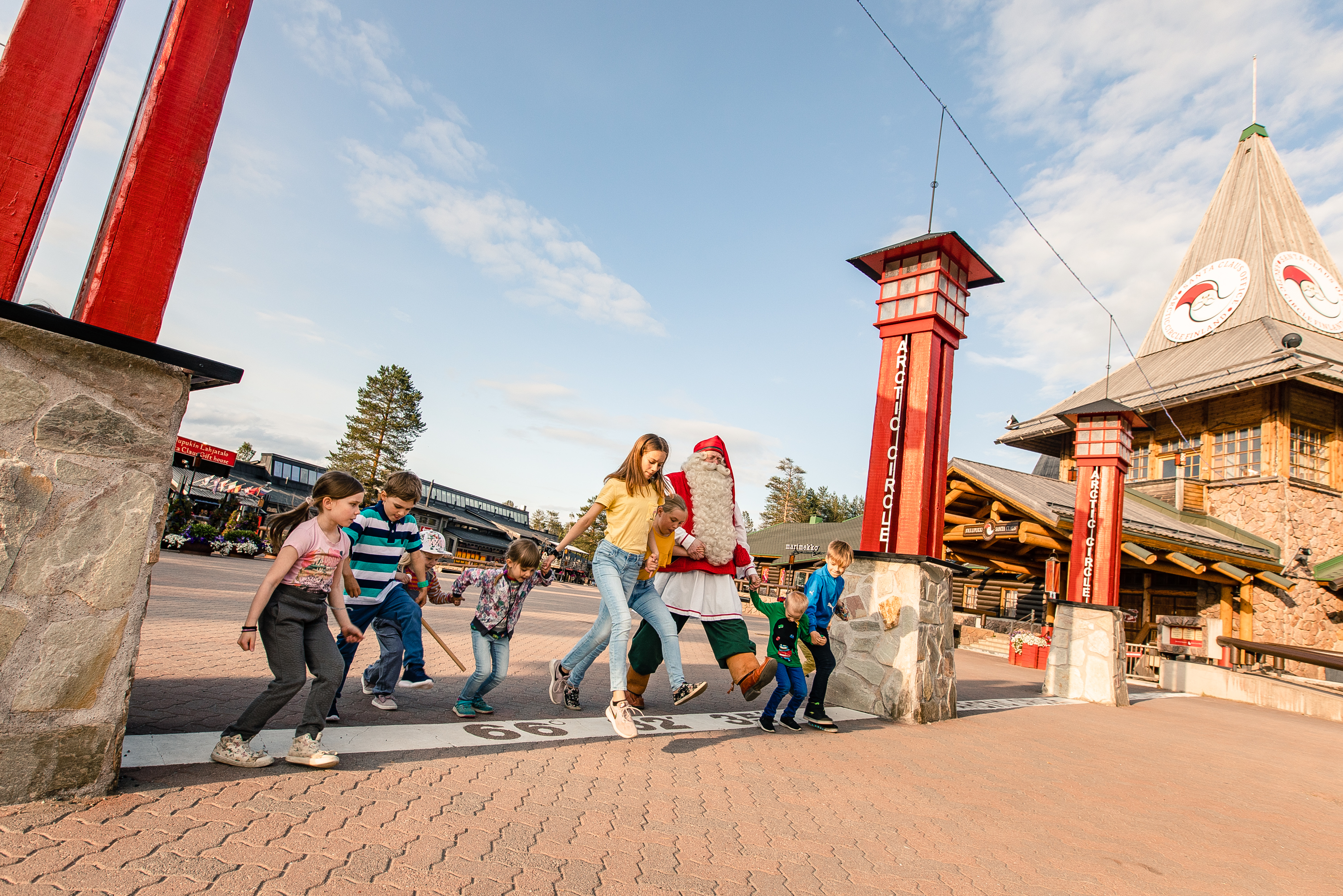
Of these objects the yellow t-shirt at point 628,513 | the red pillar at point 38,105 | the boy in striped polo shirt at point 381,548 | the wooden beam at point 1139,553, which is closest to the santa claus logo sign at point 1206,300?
the wooden beam at point 1139,553

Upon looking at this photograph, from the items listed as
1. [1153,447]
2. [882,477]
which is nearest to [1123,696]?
[882,477]

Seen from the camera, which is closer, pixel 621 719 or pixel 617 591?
pixel 621 719

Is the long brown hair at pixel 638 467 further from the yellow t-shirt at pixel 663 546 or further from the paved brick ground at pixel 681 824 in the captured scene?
the paved brick ground at pixel 681 824

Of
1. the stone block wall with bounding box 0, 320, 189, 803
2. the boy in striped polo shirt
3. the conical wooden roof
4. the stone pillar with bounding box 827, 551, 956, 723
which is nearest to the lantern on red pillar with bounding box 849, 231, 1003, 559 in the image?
the stone pillar with bounding box 827, 551, 956, 723

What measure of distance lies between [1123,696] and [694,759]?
8.54 metres

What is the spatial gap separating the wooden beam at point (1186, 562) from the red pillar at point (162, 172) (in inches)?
676

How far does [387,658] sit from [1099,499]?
10235 millimetres

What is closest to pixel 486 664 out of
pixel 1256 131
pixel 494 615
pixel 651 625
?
pixel 494 615

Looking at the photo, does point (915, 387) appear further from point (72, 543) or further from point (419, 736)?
point (72, 543)

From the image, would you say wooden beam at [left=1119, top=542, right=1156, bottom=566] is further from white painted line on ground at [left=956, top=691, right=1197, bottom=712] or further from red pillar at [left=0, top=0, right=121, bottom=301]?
red pillar at [left=0, top=0, right=121, bottom=301]

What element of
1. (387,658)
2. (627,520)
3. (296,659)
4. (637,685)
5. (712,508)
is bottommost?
(637,685)

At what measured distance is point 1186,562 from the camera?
46.8ft

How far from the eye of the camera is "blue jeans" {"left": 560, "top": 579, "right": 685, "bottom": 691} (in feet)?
13.6

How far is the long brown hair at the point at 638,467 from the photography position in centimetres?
417
